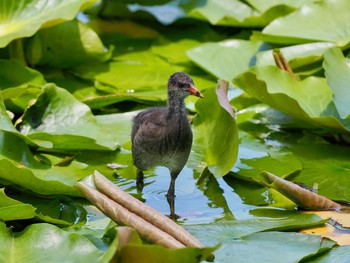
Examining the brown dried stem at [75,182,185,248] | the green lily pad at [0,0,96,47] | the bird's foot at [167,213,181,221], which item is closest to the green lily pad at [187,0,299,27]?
the green lily pad at [0,0,96,47]

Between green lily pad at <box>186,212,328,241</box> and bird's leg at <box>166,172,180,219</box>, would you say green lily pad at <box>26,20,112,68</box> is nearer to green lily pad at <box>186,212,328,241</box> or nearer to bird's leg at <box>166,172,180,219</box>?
bird's leg at <box>166,172,180,219</box>

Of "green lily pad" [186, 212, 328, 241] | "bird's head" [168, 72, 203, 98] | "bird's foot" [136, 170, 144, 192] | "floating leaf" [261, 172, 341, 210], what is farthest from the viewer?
"bird's foot" [136, 170, 144, 192]

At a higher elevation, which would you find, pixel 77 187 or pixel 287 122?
pixel 77 187

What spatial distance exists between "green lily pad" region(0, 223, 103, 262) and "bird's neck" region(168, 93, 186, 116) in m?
0.98

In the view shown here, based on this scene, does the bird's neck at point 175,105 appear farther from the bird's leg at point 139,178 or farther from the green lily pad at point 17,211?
the green lily pad at point 17,211

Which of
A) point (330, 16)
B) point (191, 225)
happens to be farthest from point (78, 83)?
point (191, 225)

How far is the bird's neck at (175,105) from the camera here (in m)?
3.96

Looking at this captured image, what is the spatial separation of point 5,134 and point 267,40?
1965mm

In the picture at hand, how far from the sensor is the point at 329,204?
3756 mm

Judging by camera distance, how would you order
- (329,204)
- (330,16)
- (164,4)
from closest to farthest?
1. (329,204)
2. (330,16)
3. (164,4)

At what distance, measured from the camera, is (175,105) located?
396cm

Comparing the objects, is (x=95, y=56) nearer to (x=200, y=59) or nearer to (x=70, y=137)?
(x=200, y=59)

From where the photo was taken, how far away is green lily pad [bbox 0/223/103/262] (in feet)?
10.0

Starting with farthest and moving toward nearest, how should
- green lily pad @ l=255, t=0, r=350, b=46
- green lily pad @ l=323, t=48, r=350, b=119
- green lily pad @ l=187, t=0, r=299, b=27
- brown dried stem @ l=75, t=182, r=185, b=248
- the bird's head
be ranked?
green lily pad @ l=187, t=0, r=299, b=27
green lily pad @ l=255, t=0, r=350, b=46
green lily pad @ l=323, t=48, r=350, b=119
the bird's head
brown dried stem @ l=75, t=182, r=185, b=248
